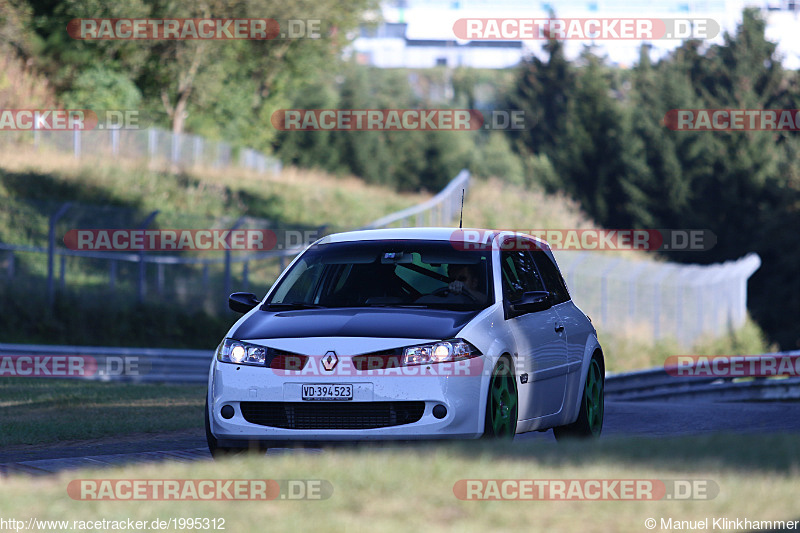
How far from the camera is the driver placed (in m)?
9.09

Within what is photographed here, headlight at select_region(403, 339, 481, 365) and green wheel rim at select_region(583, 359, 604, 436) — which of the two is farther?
green wheel rim at select_region(583, 359, 604, 436)

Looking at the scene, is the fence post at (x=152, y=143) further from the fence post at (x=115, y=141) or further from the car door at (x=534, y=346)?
the car door at (x=534, y=346)

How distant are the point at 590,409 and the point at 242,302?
3.02 m

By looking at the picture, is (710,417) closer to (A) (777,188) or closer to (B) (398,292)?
(B) (398,292)

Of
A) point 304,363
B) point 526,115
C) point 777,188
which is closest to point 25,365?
point 304,363

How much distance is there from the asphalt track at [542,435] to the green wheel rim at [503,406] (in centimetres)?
67

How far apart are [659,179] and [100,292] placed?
179 feet

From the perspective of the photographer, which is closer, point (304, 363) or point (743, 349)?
point (304, 363)

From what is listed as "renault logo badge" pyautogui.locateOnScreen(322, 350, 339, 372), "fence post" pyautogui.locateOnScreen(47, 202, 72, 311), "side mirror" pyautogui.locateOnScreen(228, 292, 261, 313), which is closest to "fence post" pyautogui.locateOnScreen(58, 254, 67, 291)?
"fence post" pyautogui.locateOnScreen(47, 202, 72, 311)

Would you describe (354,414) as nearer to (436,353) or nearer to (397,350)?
(397,350)

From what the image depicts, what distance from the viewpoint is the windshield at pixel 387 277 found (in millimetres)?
9094

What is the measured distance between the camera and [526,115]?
102 meters

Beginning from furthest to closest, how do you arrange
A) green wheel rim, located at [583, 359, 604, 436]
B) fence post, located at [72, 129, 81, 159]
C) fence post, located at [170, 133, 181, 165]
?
1. fence post, located at [170, 133, 181, 165]
2. fence post, located at [72, 129, 81, 159]
3. green wheel rim, located at [583, 359, 604, 436]

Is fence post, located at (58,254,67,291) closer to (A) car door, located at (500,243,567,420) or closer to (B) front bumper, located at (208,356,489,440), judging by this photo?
(A) car door, located at (500,243,567,420)
